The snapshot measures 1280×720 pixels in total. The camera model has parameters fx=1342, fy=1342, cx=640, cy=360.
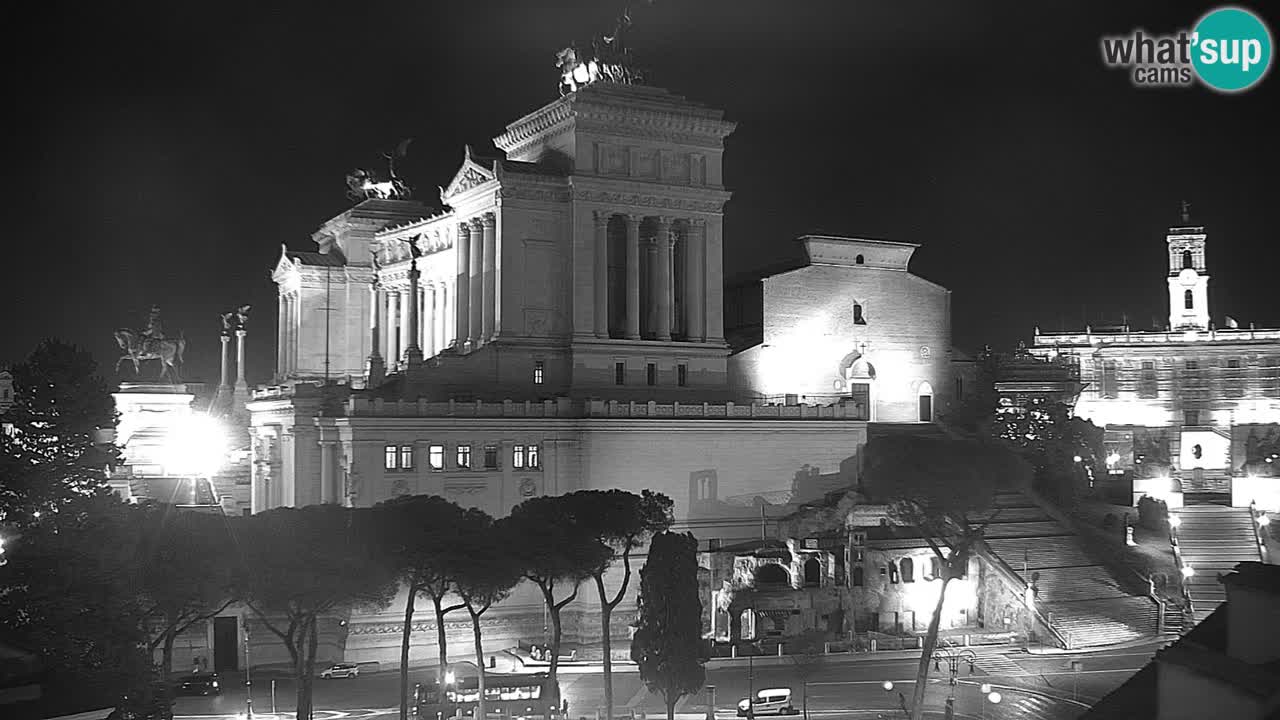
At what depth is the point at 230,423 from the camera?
101 metres

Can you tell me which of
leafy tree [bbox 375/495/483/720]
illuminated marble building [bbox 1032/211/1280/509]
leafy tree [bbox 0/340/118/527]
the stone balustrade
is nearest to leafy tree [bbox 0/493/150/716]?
leafy tree [bbox 0/340/118/527]

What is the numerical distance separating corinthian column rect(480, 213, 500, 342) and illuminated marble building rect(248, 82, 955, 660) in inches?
7.0

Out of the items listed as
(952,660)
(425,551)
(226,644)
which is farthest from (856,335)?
(226,644)

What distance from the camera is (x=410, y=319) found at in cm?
9631

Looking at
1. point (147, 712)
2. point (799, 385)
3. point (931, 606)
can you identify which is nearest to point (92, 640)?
point (147, 712)

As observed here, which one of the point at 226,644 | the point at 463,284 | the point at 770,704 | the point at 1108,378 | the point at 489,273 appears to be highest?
the point at 489,273

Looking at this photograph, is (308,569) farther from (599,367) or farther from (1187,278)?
(1187,278)

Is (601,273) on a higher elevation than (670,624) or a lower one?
higher

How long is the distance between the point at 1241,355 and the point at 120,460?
104 meters

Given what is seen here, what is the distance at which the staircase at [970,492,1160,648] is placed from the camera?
2800 inches

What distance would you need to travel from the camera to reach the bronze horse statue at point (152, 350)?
281ft

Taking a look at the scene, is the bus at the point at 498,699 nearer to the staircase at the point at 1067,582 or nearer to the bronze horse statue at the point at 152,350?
the staircase at the point at 1067,582

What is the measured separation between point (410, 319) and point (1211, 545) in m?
55.5

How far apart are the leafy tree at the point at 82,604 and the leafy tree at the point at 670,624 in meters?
19.5
